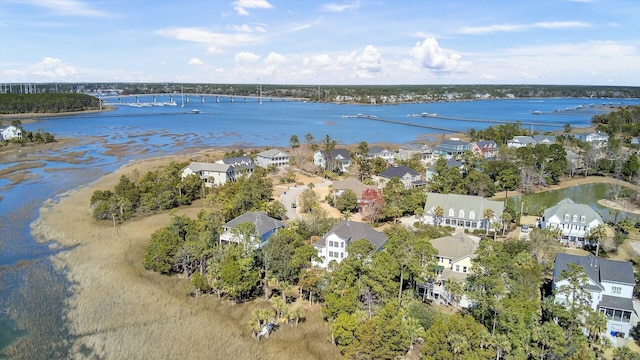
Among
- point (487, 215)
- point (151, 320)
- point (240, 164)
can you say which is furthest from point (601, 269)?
point (240, 164)

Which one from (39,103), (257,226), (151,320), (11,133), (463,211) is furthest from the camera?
(39,103)

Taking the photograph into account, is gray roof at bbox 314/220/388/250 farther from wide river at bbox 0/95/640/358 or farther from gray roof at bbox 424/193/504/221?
wide river at bbox 0/95/640/358

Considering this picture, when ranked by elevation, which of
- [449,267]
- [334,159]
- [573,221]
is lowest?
[449,267]

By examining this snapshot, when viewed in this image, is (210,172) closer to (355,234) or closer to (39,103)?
(355,234)

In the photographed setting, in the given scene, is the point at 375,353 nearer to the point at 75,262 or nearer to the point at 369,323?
the point at 369,323

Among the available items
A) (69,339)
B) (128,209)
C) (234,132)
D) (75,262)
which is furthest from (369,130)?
(69,339)

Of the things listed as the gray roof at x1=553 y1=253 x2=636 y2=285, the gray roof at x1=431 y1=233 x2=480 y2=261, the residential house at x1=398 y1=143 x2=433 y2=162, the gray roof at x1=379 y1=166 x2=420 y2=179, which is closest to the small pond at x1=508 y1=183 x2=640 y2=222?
the gray roof at x1=379 y1=166 x2=420 y2=179
